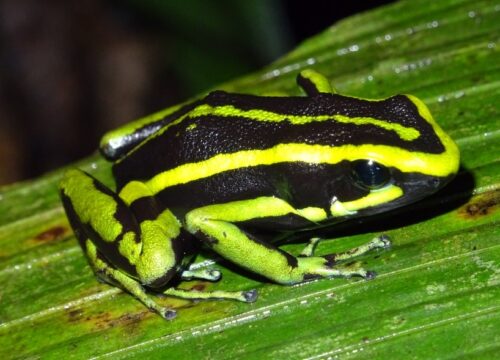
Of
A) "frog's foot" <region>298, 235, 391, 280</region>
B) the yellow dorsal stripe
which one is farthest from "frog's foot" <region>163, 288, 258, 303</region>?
the yellow dorsal stripe

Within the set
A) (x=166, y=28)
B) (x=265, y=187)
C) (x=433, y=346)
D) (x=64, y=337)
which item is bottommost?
(x=433, y=346)

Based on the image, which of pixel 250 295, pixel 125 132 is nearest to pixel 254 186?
pixel 250 295

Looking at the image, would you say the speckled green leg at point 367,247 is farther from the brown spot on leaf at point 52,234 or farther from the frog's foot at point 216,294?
the brown spot on leaf at point 52,234

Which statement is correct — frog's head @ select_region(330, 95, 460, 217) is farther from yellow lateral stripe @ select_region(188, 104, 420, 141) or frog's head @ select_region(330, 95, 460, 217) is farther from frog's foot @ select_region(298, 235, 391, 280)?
frog's foot @ select_region(298, 235, 391, 280)

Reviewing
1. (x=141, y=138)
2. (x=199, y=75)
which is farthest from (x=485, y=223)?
(x=199, y=75)

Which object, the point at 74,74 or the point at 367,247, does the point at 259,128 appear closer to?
the point at 367,247

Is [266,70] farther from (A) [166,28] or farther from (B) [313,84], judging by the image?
(A) [166,28]

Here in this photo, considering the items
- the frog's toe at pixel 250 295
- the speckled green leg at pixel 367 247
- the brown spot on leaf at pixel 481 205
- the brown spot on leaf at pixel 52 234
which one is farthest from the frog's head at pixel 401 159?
the brown spot on leaf at pixel 52 234
